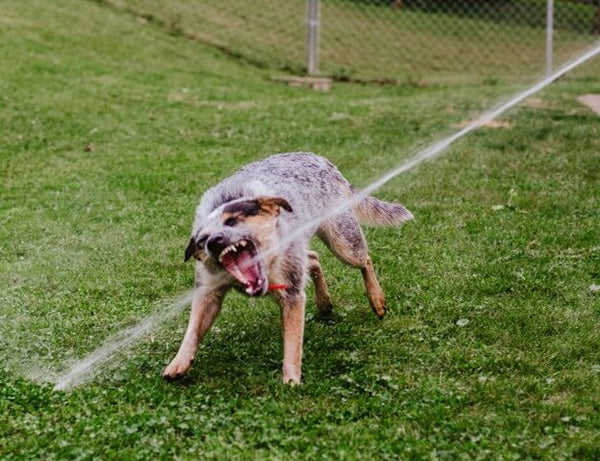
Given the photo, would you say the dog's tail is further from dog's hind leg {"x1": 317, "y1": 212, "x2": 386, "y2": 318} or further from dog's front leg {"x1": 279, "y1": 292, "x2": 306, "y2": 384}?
dog's front leg {"x1": 279, "y1": 292, "x2": 306, "y2": 384}

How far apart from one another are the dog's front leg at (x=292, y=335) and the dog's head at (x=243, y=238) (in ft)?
1.48

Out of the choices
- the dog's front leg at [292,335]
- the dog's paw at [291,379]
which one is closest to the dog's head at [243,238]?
the dog's front leg at [292,335]

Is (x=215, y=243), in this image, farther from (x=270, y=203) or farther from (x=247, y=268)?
(x=270, y=203)

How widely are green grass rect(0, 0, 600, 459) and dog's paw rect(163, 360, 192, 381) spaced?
5 centimetres

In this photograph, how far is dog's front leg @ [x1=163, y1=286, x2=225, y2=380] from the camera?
5.42 metres

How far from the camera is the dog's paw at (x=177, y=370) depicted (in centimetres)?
541

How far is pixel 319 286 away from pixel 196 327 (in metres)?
1.32

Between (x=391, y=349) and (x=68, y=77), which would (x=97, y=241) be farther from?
(x=68, y=77)

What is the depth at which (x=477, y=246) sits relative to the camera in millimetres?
7949

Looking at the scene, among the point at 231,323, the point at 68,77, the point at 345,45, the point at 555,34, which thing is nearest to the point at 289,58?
the point at 345,45

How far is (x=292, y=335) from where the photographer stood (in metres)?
5.43

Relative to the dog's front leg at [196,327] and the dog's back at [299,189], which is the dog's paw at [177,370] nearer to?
the dog's front leg at [196,327]

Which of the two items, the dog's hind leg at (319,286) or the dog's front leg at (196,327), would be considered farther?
the dog's hind leg at (319,286)

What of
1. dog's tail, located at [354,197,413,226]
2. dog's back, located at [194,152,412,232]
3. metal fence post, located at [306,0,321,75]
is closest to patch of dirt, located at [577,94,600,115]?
metal fence post, located at [306,0,321,75]
